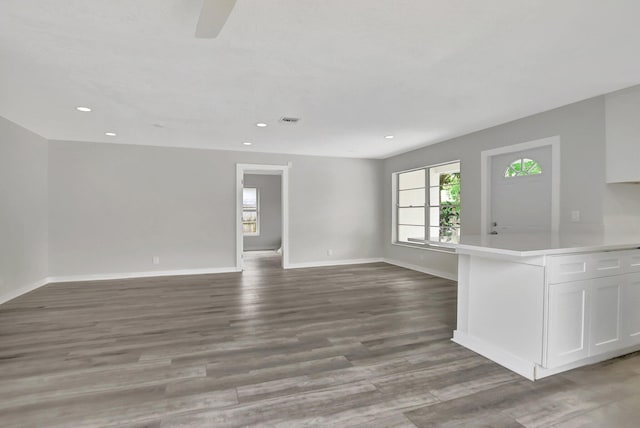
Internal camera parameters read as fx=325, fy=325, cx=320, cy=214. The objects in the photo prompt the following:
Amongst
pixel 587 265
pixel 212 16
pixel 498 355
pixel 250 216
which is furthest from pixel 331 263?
pixel 212 16

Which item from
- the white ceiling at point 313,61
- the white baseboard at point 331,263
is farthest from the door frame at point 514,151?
the white baseboard at point 331,263

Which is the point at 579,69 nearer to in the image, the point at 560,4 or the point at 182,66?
the point at 560,4

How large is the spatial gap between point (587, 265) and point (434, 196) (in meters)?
3.68

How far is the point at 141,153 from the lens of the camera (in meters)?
5.82

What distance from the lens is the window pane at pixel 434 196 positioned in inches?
235

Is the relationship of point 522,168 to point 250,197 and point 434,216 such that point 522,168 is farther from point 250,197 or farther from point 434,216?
point 250,197

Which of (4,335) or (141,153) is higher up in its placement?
(141,153)

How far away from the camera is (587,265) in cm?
241

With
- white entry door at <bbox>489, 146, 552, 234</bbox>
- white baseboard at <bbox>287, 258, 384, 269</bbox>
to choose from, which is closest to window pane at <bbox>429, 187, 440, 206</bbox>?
white entry door at <bbox>489, 146, 552, 234</bbox>

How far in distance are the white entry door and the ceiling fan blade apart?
4007mm

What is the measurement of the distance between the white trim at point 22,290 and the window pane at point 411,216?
6495 millimetres

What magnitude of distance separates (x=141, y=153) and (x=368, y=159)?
4.56 metres

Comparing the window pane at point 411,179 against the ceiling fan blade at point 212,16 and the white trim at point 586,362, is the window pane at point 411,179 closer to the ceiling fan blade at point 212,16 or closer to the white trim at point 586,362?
the white trim at point 586,362

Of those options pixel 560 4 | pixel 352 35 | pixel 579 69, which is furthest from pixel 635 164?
pixel 352 35
